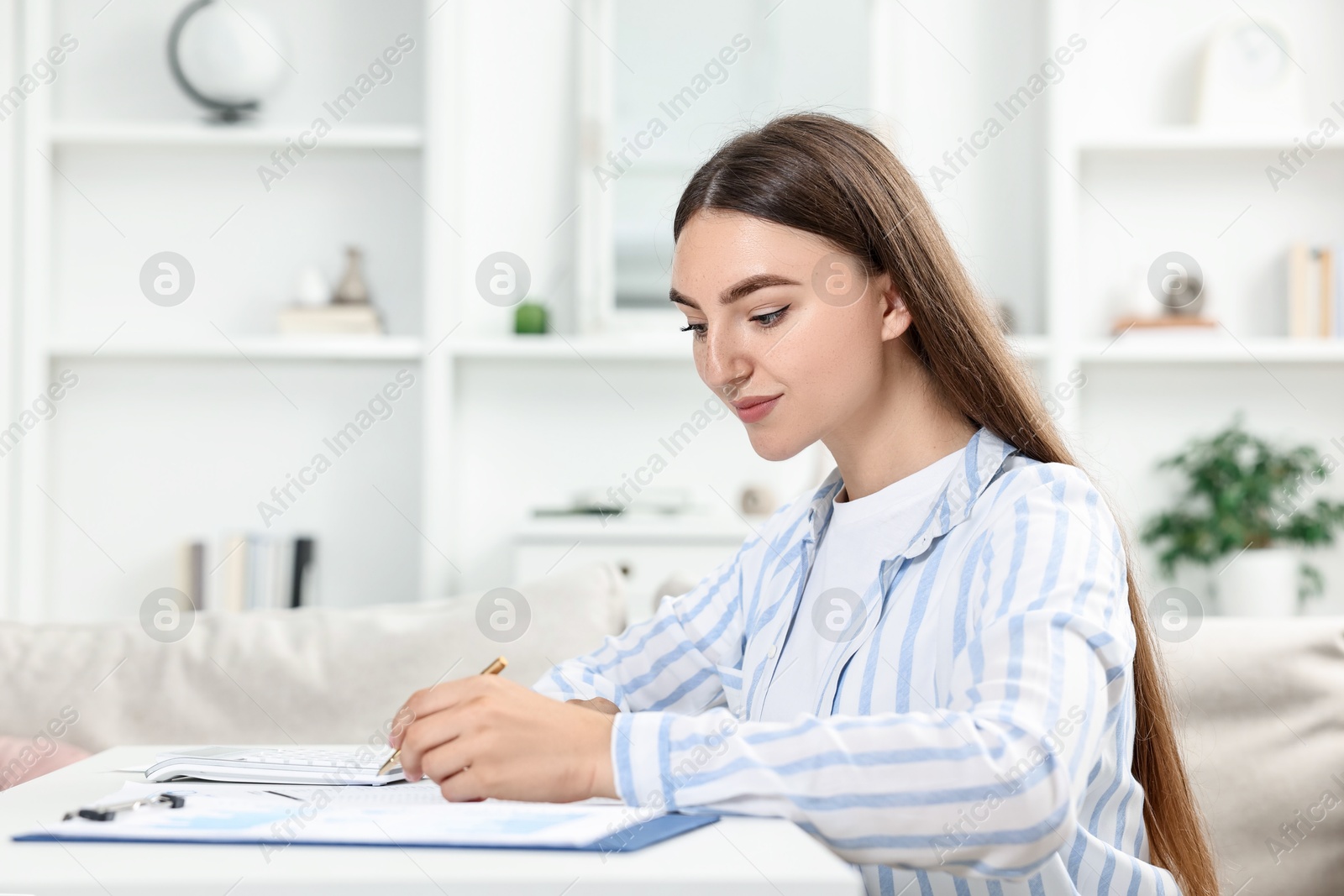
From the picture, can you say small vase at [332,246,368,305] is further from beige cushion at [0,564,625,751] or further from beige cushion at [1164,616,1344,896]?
beige cushion at [1164,616,1344,896]

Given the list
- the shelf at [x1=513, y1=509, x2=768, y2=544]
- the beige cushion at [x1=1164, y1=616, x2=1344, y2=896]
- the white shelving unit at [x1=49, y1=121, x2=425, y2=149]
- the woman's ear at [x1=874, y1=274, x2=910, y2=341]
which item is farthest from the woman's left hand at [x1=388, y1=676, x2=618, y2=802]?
the white shelving unit at [x1=49, y1=121, x2=425, y2=149]

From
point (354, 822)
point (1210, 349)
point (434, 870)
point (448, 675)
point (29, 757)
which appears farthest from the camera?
point (1210, 349)

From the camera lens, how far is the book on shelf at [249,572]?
3133 millimetres

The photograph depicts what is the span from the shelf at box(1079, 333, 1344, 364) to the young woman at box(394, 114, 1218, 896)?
6.56 ft

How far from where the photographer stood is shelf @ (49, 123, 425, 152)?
10.4ft

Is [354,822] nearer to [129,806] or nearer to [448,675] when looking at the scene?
[129,806]

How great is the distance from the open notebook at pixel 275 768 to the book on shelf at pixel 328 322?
7.50 ft

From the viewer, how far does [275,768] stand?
0.94 m

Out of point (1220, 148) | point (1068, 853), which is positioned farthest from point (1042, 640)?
point (1220, 148)

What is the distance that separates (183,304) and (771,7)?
1.89 metres

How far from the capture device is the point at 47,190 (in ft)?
10.7

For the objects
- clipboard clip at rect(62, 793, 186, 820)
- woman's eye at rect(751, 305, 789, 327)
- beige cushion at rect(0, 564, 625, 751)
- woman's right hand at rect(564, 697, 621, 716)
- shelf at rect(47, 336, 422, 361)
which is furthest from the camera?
shelf at rect(47, 336, 422, 361)

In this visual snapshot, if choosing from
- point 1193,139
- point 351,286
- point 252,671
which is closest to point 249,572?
point 351,286

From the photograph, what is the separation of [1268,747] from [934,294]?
0.77 metres
